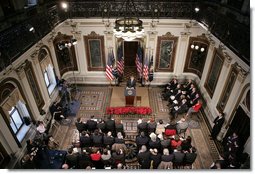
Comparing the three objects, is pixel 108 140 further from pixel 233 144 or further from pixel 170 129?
pixel 233 144

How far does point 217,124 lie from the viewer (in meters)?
9.50

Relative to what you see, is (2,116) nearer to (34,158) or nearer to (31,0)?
(34,158)

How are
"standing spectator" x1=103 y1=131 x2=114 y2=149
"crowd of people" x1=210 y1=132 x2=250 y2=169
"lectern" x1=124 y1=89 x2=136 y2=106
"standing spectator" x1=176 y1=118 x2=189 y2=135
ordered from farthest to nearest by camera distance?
"lectern" x1=124 y1=89 x2=136 y2=106, "standing spectator" x1=176 y1=118 x2=189 y2=135, "standing spectator" x1=103 y1=131 x2=114 y2=149, "crowd of people" x1=210 y1=132 x2=250 y2=169

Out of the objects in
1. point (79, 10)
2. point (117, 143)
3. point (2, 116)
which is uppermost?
point (79, 10)

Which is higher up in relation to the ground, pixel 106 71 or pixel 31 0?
pixel 31 0

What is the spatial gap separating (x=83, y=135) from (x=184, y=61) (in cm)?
773

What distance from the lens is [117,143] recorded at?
845 centimetres

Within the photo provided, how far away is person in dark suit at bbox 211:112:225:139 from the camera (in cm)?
935

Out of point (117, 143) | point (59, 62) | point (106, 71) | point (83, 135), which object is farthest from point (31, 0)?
point (117, 143)

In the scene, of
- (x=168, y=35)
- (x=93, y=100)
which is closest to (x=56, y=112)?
(x=93, y=100)

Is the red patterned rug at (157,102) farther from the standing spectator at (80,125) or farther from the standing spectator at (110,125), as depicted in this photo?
the standing spectator at (80,125)

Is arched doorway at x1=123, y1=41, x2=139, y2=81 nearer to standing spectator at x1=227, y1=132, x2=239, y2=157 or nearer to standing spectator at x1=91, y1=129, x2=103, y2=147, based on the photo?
standing spectator at x1=91, y1=129, x2=103, y2=147

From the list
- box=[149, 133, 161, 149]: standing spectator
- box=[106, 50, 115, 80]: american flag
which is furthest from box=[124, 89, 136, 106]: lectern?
box=[149, 133, 161, 149]: standing spectator

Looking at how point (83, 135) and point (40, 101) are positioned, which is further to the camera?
point (40, 101)
